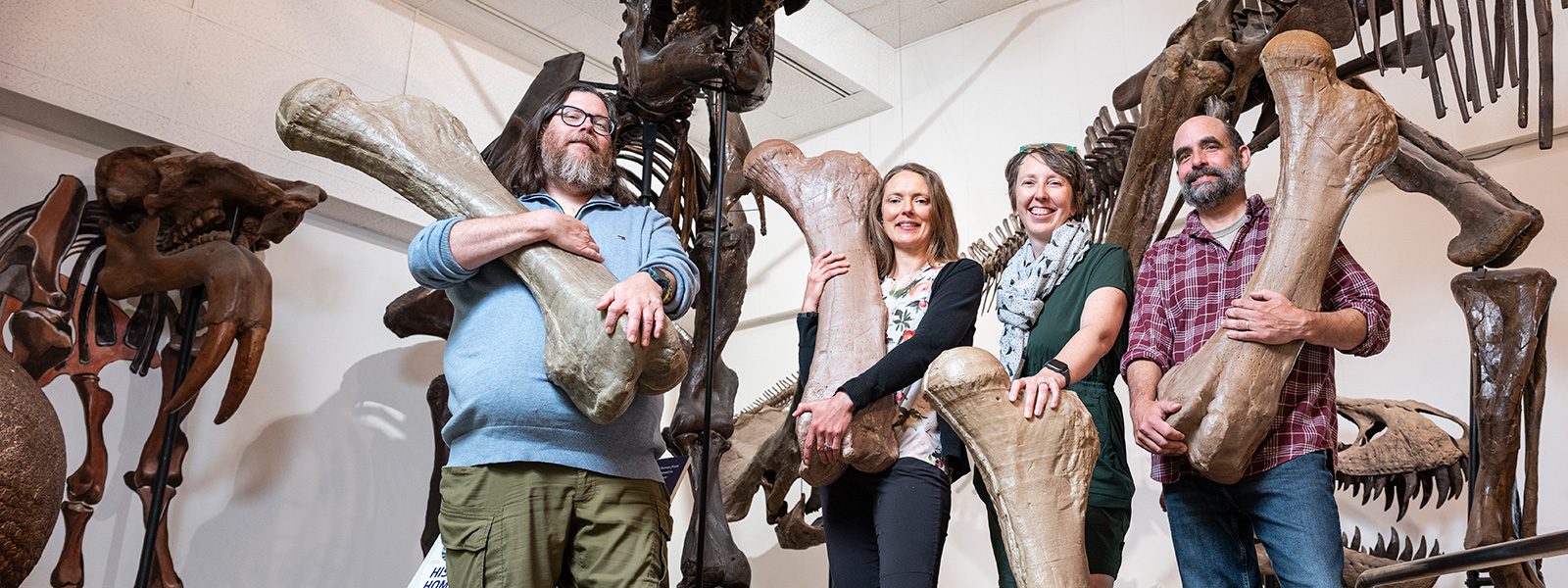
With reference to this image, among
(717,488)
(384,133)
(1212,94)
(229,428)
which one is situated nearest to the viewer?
(384,133)

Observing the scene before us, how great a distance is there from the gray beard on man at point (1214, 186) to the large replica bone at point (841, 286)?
698 millimetres

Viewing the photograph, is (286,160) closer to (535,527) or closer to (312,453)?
(312,453)

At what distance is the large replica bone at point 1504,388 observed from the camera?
3.13m

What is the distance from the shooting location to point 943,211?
Answer: 8.59 feet

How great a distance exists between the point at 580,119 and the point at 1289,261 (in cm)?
141

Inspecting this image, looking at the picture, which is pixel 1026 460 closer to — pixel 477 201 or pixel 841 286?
pixel 841 286

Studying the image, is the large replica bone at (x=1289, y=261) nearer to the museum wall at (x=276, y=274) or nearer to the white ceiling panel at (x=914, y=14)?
the museum wall at (x=276, y=274)

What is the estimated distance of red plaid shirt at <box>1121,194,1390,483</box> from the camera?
2182 mm

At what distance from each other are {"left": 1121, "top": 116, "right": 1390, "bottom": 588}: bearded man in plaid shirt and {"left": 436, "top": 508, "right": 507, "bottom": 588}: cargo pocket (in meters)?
1.21

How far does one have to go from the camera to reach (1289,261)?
2039mm

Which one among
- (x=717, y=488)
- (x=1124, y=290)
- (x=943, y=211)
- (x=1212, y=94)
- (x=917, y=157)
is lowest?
(x=717, y=488)

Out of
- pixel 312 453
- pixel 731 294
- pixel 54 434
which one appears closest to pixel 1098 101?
pixel 731 294

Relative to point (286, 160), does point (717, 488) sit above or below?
below

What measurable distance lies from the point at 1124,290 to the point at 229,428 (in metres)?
4.36
